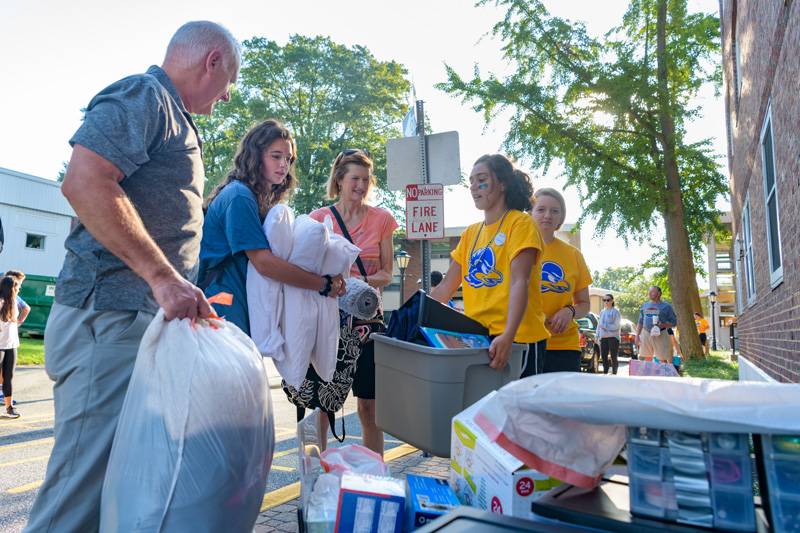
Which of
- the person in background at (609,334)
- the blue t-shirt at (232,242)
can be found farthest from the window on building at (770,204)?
the person in background at (609,334)

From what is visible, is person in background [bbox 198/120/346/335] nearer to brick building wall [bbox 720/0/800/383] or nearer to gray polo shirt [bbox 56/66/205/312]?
gray polo shirt [bbox 56/66/205/312]

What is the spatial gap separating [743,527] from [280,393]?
9.06m

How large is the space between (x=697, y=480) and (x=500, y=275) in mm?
1908

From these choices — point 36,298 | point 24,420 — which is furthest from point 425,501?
point 36,298

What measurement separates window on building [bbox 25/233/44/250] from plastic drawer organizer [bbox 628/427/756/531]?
33.1 m

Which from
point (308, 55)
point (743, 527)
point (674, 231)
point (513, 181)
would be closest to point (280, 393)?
point (513, 181)

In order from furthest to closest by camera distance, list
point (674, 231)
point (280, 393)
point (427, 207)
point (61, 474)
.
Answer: point (674, 231), point (280, 393), point (427, 207), point (61, 474)

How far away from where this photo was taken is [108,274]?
6.28ft

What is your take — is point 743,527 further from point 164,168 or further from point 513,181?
point 513,181

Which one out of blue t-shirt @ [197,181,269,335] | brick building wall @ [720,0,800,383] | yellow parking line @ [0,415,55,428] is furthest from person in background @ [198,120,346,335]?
yellow parking line @ [0,415,55,428]

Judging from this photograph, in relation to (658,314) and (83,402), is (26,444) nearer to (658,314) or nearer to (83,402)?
(83,402)

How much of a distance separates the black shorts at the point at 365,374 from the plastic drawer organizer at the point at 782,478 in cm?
248

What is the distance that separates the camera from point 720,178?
15.5m

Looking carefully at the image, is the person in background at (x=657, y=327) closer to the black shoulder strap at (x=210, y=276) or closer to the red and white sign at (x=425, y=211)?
the red and white sign at (x=425, y=211)
